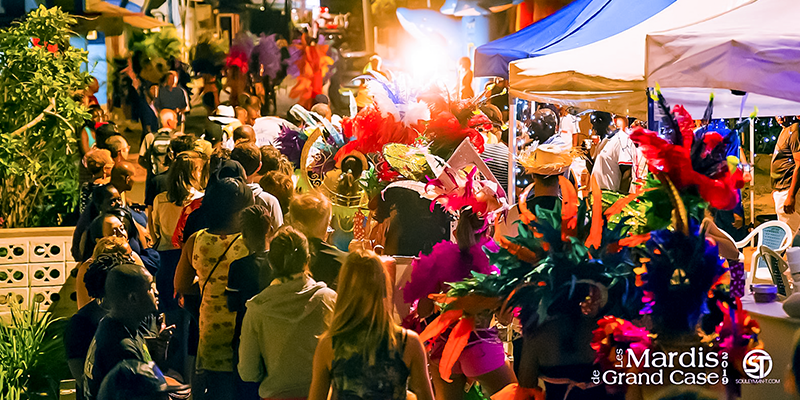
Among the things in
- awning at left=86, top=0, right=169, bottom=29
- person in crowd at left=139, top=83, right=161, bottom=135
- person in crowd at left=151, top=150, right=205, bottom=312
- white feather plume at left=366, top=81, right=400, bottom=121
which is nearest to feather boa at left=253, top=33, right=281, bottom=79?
awning at left=86, top=0, right=169, bottom=29

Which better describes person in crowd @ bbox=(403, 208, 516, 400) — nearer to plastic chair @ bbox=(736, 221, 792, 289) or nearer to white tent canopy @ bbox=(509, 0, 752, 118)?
plastic chair @ bbox=(736, 221, 792, 289)

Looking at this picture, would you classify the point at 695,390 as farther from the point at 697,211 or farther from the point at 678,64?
the point at 678,64

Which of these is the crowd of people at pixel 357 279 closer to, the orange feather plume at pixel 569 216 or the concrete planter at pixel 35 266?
the orange feather plume at pixel 569 216

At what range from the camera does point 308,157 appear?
609 cm

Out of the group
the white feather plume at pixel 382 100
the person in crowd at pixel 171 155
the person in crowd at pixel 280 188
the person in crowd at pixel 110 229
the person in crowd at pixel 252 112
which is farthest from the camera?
the person in crowd at pixel 252 112

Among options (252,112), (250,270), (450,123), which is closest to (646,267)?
(250,270)

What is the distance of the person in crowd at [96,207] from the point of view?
4973 mm

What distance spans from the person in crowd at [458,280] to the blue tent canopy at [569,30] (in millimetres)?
4521


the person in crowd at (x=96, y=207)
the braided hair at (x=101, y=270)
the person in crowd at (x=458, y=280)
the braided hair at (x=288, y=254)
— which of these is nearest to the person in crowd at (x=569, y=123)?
the person in crowd at (x=96, y=207)

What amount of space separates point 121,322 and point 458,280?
4.99 ft

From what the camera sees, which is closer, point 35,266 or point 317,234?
point 317,234

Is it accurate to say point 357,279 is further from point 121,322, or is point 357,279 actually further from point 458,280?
point 458,280

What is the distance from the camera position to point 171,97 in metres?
12.3

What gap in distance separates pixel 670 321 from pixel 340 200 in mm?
3111
